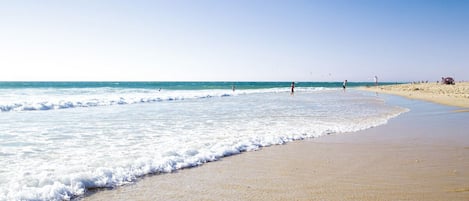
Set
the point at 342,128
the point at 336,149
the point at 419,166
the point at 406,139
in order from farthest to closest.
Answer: the point at 342,128 → the point at 406,139 → the point at 336,149 → the point at 419,166

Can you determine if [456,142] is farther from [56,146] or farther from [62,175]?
[56,146]

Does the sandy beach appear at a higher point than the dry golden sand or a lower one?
lower

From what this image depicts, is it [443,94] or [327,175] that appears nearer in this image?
[327,175]

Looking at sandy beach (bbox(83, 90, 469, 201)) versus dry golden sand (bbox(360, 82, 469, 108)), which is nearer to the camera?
sandy beach (bbox(83, 90, 469, 201))

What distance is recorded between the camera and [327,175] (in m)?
5.85

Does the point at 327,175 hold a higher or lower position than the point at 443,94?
lower

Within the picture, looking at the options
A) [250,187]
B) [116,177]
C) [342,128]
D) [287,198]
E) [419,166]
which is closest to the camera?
[287,198]

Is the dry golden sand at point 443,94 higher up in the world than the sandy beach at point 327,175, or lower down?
higher up

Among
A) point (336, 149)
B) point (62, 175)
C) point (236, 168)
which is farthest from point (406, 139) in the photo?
point (62, 175)

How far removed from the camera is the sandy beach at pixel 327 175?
16.0ft

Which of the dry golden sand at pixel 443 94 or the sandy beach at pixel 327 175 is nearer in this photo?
the sandy beach at pixel 327 175

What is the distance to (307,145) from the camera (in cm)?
874

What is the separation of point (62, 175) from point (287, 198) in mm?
3359

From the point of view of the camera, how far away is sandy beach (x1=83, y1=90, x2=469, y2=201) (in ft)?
16.0
